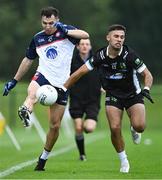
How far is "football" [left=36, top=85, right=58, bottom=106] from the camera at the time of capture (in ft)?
47.5

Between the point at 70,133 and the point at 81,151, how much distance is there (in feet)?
46.0

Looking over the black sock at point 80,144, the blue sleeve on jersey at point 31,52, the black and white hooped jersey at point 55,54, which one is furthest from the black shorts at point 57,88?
the black sock at point 80,144

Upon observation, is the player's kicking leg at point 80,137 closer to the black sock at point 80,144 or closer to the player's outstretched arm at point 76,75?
the black sock at point 80,144

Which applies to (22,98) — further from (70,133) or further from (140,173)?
(140,173)

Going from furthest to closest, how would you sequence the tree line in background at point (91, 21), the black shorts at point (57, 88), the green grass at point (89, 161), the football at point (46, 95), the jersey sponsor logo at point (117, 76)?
the tree line in background at point (91, 21) < the black shorts at point (57, 88) < the jersey sponsor logo at point (117, 76) < the football at point (46, 95) < the green grass at point (89, 161)

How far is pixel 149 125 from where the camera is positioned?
129ft

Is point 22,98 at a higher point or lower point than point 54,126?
lower

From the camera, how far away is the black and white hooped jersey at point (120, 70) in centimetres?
1459

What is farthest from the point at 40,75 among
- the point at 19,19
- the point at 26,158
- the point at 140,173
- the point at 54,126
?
the point at 19,19

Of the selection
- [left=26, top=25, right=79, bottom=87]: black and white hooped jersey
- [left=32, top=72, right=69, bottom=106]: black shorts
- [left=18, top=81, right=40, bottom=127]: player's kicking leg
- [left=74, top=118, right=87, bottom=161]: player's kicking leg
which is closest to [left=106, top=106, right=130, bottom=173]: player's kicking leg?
[left=32, top=72, right=69, bottom=106]: black shorts

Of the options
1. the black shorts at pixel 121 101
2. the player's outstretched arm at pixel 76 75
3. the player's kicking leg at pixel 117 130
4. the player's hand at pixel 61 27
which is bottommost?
the player's kicking leg at pixel 117 130

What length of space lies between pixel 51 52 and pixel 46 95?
92 centimetres

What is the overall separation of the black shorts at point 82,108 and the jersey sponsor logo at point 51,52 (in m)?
4.40

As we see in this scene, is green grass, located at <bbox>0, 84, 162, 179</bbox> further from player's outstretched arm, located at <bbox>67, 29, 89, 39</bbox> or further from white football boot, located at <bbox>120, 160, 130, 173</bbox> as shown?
player's outstretched arm, located at <bbox>67, 29, 89, 39</bbox>
